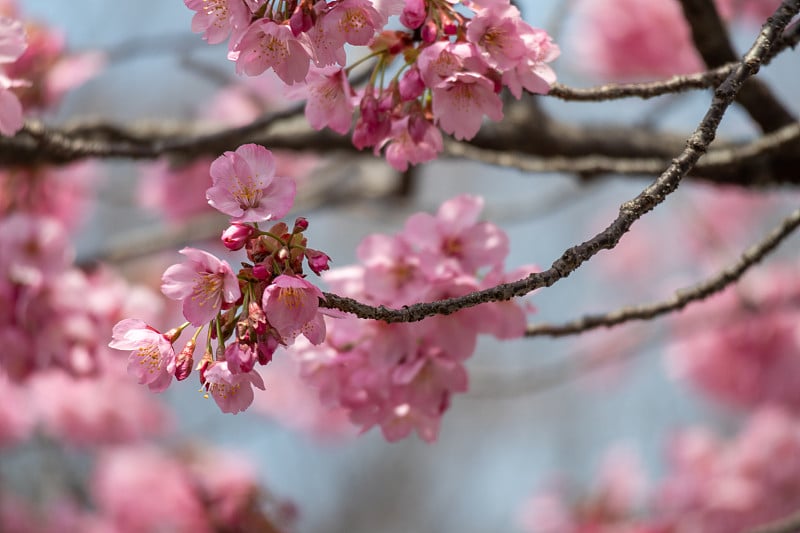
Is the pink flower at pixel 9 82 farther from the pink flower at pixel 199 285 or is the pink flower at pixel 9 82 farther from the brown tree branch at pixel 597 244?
the brown tree branch at pixel 597 244

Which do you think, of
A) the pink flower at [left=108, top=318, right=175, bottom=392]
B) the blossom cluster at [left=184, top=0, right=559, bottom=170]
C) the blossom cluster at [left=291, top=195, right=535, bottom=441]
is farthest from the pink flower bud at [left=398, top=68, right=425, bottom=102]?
the pink flower at [left=108, top=318, right=175, bottom=392]

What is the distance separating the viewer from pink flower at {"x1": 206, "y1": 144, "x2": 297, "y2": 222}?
0.72 m

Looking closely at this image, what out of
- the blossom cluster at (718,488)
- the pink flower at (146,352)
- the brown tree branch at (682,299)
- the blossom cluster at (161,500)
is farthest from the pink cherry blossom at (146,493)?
the pink flower at (146,352)

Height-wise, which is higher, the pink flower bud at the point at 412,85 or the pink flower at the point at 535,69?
the pink flower at the point at 535,69

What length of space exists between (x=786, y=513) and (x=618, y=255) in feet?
12.7

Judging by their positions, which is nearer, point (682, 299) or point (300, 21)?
point (300, 21)

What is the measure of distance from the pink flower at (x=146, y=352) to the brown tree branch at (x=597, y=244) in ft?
0.53

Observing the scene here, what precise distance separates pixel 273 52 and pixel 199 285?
0.22 m

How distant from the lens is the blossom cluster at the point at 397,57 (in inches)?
29.3

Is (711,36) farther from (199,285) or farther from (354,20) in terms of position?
(199,285)

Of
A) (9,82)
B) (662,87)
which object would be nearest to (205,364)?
(9,82)

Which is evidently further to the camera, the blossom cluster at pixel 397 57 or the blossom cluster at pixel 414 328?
the blossom cluster at pixel 414 328

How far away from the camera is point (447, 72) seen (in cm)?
78

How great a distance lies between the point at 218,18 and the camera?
78cm
